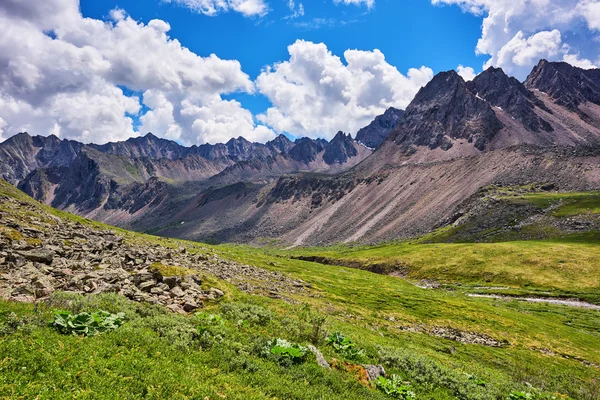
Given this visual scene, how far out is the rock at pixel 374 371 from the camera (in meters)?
19.5

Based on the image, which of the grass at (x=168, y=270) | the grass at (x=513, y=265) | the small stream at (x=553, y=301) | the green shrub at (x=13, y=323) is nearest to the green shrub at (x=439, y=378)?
the grass at (x=168, y=270)

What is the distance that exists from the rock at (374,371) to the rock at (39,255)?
28.2 metres

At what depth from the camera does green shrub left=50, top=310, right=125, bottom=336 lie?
15.7 meters

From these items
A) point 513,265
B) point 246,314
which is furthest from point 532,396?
point 513,265

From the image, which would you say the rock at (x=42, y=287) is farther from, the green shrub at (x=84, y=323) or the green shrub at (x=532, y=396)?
the green shrub at (x=532, y=396)

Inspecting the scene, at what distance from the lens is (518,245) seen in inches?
4560

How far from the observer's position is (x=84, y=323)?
16.3 meters

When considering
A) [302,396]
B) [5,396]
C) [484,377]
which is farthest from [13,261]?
[484,377]

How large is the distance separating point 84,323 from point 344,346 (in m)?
15.9

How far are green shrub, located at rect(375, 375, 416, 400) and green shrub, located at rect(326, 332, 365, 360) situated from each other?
3002mm

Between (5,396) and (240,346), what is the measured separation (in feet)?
32.6

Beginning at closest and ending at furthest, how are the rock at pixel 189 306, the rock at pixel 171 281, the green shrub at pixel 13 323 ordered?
1. the green shrub at pixel 13 323
2. the rock at pixel 189 306
3. the rock at pixel 171 281

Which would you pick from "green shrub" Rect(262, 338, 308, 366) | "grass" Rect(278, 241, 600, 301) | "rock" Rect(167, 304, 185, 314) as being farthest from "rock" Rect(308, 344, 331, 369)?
"grass" Rect(278, 241, 600, 301)

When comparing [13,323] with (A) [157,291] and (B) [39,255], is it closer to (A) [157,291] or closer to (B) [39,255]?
(A) [157,291]
